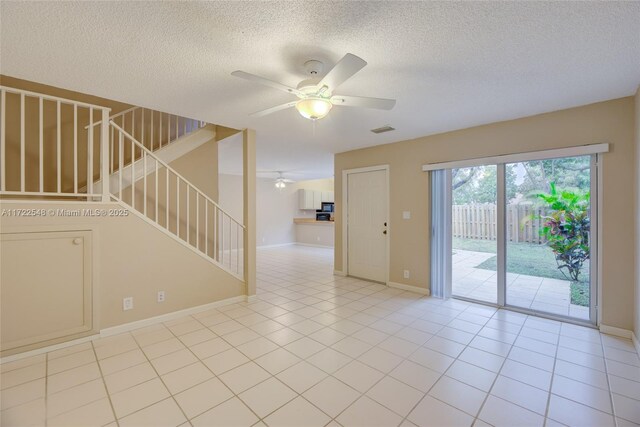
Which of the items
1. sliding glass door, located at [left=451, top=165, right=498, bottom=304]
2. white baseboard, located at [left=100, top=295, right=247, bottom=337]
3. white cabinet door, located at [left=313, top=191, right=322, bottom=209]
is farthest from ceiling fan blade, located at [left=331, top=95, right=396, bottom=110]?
white cabinet door, located at [left=313, top=191, right=322, bottom=209]

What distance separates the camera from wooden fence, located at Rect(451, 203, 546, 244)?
346 cm

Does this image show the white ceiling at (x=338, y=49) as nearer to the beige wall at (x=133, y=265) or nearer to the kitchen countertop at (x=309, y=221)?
the beige wall at (x=133, y=265)

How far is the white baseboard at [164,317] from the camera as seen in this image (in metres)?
2.83

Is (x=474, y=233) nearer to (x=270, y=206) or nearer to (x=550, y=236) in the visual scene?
(x=550, y=236)

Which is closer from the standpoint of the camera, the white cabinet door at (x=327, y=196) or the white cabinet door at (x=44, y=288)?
the white cabinet door at (x=44, y=288)

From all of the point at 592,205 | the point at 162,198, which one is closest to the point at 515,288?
the point at 592,205

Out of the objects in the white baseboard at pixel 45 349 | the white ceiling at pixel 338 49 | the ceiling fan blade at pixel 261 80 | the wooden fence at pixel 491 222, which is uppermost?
the white ceiling at pixel 338 49

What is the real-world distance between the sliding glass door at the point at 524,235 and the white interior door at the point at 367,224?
94cm

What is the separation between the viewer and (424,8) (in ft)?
5.10

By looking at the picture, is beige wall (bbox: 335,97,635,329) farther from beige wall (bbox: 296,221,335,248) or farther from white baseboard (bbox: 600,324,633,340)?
beige wall (bbox: 296,221,335,248)

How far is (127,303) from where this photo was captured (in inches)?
115

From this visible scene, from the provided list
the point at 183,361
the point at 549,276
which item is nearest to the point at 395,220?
the point at 549,276

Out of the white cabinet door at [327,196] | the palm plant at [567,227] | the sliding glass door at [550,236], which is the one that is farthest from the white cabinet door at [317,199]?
the palm plant at [567,227]

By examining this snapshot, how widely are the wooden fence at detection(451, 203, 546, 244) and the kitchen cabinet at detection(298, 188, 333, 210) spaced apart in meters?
6.50
